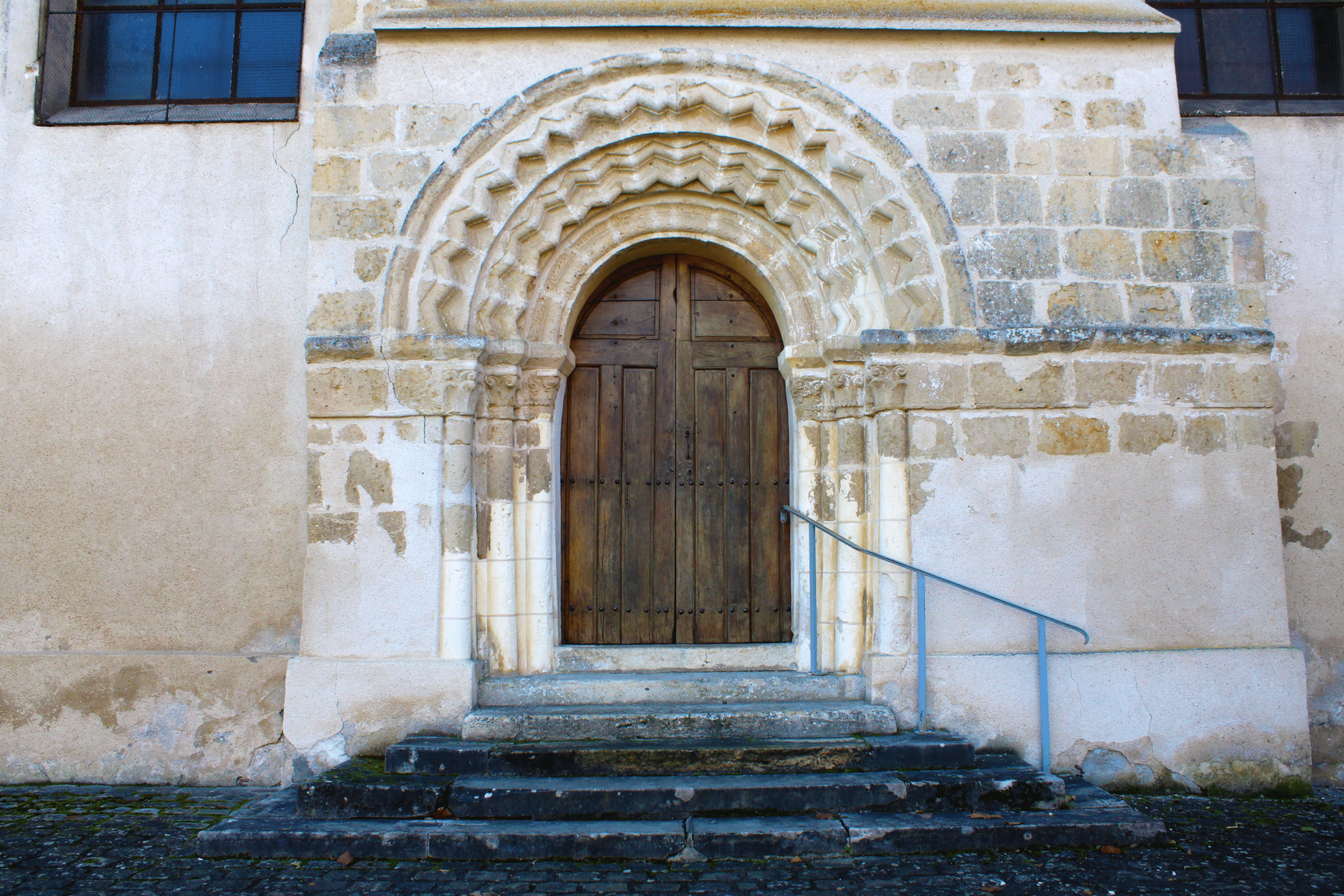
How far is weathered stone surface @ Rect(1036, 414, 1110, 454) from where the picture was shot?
4039 mm

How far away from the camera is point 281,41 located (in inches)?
196

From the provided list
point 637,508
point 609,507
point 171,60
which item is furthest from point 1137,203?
point 171,60

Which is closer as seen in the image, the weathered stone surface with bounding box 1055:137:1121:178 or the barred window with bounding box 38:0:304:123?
the weathered stone surface with bounding box 1055:137:1121:178

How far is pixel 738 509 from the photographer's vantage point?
15.0 ft

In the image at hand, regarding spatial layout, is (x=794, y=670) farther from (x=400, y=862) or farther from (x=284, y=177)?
(x=284, y=177)

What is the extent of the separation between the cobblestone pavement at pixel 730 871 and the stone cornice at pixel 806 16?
3820 millimetres

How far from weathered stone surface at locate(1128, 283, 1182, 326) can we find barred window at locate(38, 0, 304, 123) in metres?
4.65

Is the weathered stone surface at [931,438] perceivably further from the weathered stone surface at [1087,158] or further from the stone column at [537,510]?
the stone column at [537,510]

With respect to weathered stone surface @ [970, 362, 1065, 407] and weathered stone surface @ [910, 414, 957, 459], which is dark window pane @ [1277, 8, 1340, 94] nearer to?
weathered stone surface @ [970, 362, 1065, 407]

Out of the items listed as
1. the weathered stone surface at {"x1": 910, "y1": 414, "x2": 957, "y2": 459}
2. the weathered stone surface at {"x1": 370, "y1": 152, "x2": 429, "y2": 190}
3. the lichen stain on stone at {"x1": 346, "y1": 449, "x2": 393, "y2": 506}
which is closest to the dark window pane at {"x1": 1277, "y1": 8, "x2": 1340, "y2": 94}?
the weathered stone surface at {"x1": 910, "y1": 414, "x2": 957, "y2": 459}

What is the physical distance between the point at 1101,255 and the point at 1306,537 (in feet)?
6.44

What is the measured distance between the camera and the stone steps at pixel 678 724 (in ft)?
12.4

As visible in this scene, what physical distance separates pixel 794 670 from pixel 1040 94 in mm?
3214

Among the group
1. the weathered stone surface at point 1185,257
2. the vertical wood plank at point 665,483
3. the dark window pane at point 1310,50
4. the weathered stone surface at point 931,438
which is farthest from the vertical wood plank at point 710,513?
the dark window pane at point 1310,50
